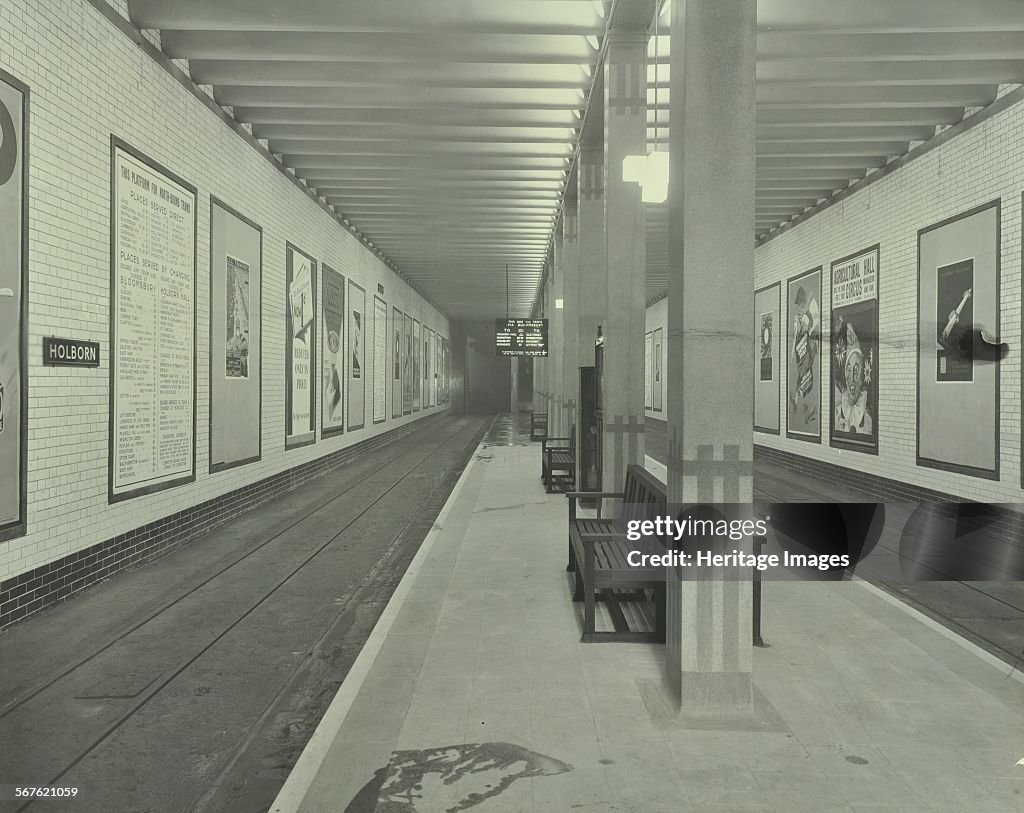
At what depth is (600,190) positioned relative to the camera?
10.9 meters

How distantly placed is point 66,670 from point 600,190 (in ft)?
28.9

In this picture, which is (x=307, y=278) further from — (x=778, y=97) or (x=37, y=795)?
(x=37, y=795)

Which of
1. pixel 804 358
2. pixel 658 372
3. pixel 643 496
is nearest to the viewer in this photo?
pixel 643 496

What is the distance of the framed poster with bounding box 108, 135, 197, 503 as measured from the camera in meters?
6.48

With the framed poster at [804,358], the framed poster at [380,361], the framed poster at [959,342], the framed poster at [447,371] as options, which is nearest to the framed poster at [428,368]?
the framed poster at [447,371]

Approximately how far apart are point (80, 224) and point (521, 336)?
48.1 feet

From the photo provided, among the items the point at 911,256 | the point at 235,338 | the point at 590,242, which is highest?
the point at 590,242

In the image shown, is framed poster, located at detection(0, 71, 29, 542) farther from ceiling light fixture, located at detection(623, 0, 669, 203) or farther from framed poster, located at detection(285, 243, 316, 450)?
framed poster, located at detection(285, 243, 316, 450)

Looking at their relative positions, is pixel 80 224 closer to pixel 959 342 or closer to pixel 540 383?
pixel 959 342

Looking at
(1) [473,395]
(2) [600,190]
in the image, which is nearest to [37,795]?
(2) [600,190]

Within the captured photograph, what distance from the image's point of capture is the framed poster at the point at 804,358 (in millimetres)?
13531

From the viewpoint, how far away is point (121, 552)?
657 centimetres

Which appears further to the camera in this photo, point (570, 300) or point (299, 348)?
point (570, 300)

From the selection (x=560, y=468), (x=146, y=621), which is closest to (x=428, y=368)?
(x=560, y=468)
